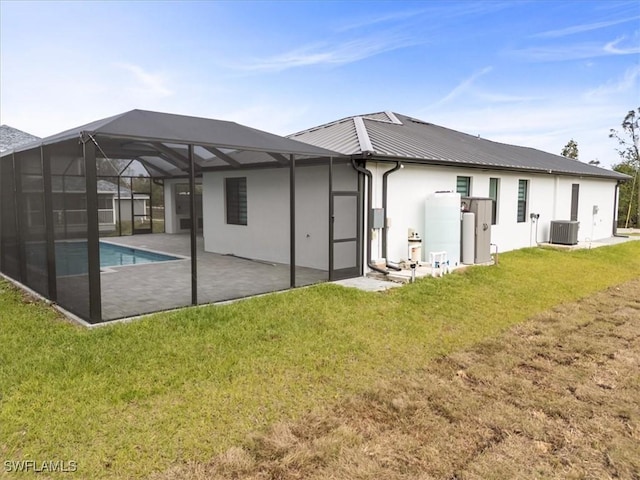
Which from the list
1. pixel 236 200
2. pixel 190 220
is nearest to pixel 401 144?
pixel 236 200

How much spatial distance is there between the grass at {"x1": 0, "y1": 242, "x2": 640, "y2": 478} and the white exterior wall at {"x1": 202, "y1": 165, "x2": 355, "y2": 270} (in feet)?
8.00

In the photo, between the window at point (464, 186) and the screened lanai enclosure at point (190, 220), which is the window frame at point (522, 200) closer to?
the window at point (464, 186)

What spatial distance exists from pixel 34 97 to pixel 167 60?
25.1ft

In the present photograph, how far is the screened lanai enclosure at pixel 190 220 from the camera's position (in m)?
5.36

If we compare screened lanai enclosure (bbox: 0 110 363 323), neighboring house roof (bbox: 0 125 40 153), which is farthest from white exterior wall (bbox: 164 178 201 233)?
neighboring house roof (bbox: 0 125 40 153)

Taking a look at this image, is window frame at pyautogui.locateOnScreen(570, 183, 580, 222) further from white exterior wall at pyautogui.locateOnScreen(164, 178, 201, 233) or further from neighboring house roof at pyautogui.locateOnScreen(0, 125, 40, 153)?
neighboring house roof at pyautogui.locateOnScreen(0, 125, 40, 153)

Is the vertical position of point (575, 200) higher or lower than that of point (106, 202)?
higher

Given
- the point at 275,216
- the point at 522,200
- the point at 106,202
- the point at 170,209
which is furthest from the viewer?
the point at 170,209

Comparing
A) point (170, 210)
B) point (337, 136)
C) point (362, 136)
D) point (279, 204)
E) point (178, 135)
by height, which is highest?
point (337, 136)

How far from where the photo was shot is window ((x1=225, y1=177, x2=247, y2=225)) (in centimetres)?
1105

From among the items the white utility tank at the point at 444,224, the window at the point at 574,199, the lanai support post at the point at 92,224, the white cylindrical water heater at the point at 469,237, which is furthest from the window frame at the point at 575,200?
the lanai support post at the point at 92,224

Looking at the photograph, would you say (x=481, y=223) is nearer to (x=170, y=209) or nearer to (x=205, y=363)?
(x=205, y=363)

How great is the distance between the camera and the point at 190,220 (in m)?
5.58

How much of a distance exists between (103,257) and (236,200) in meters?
4.00
